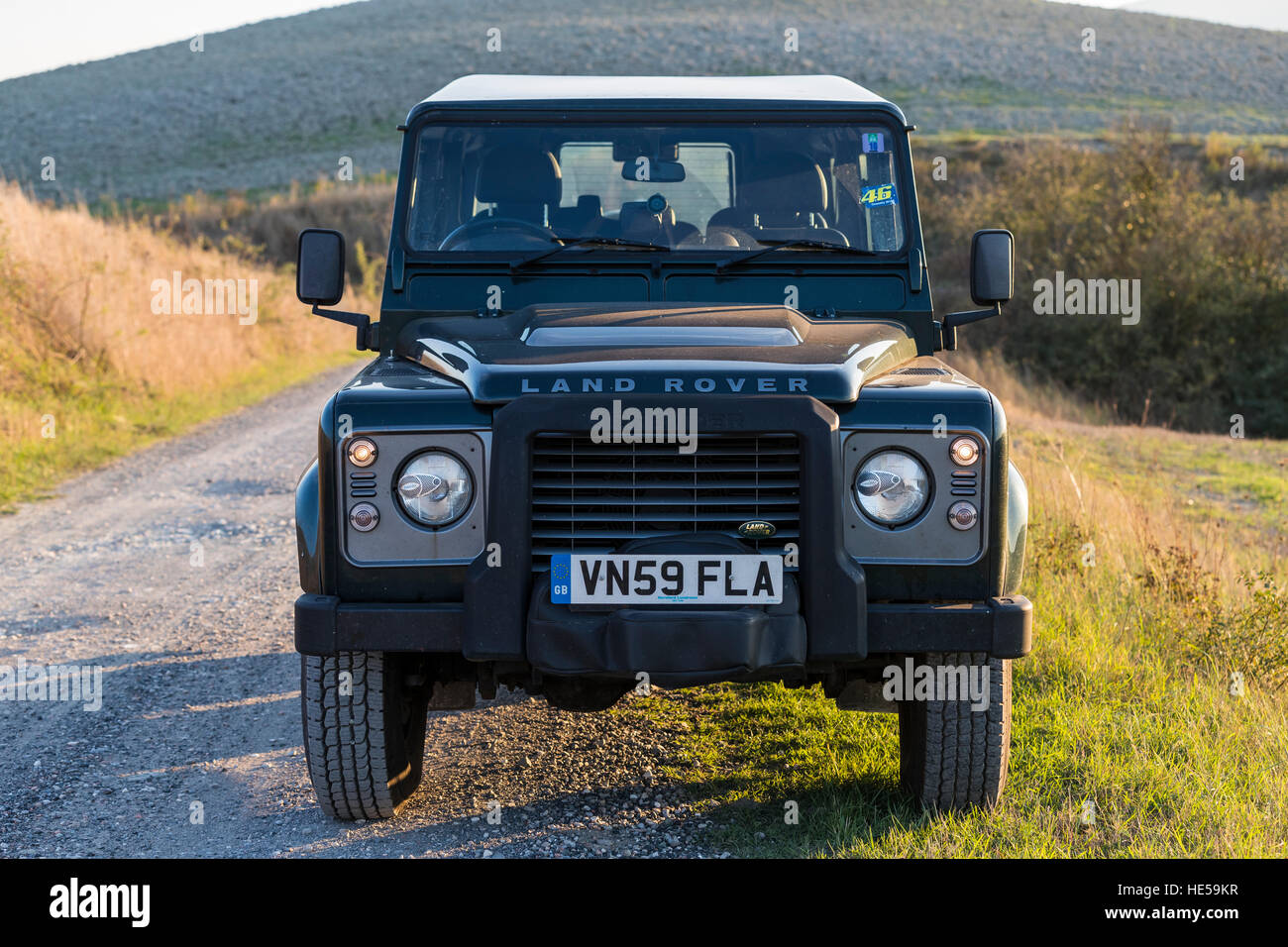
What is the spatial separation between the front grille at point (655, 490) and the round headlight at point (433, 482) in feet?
0.62

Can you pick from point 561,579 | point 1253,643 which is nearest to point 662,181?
point 561,579

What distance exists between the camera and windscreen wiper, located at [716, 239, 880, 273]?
164 inches

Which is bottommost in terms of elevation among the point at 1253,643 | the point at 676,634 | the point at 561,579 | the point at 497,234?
the point at 1253,643

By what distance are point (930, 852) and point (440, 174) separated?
285cm

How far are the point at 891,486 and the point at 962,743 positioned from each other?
82 centimetres

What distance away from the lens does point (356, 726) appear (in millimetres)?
3316

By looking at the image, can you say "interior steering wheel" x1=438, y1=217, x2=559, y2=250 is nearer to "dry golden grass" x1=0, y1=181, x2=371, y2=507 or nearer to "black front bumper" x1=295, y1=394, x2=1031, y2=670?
"black front bumper" x1=295, y1=394, x2=1031, y2=670

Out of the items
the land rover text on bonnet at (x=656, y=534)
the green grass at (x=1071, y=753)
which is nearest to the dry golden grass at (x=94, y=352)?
the land rover text on bonnet at (x=656, y=534)

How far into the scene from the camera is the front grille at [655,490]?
10.00 ft

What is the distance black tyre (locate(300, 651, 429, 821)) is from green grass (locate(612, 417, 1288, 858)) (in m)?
0.98

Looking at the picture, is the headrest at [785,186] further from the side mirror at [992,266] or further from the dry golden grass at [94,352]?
the dry golden grass at [94,352]

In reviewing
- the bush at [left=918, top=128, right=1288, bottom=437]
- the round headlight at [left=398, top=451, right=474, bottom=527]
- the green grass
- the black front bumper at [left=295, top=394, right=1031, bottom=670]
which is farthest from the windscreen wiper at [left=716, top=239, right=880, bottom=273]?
the bush at [left=918, top=128, right=1288, bottom=437]

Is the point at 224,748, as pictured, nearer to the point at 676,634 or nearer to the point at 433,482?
the point at 433,482
